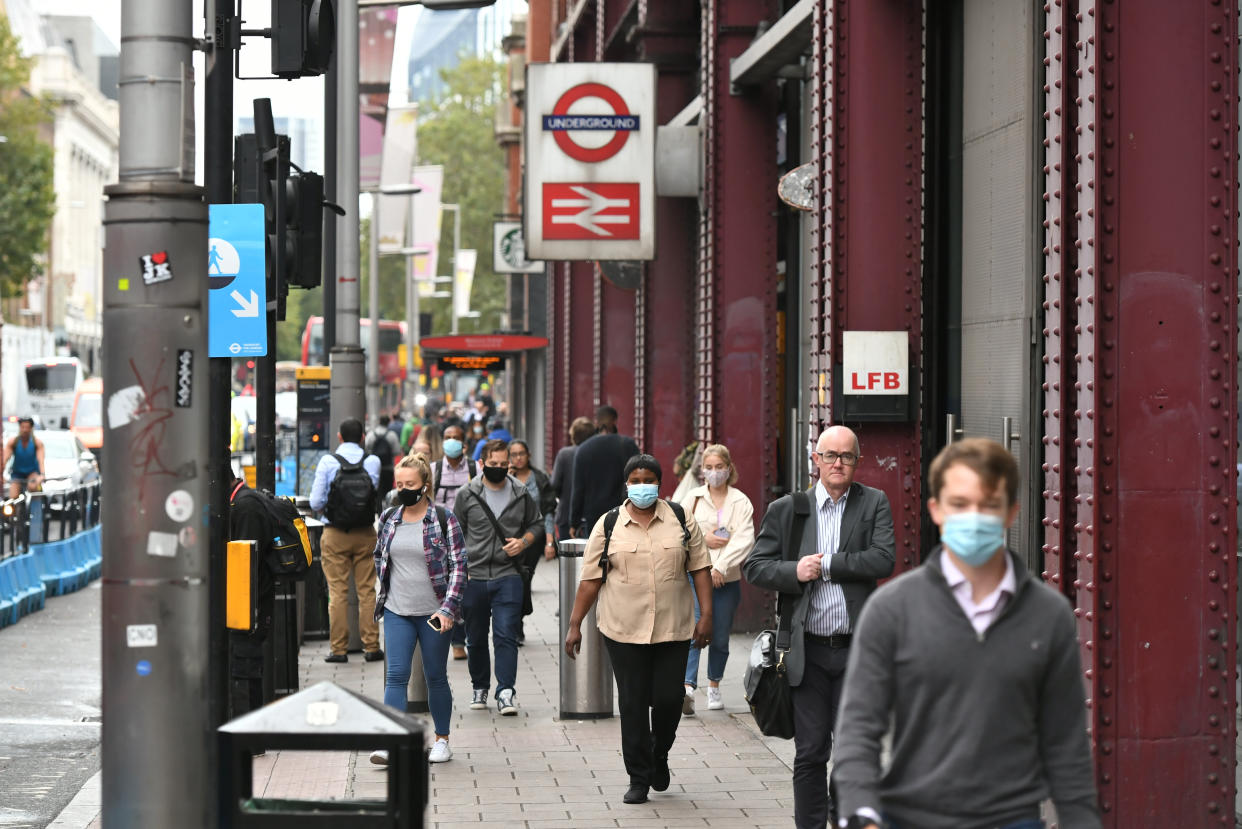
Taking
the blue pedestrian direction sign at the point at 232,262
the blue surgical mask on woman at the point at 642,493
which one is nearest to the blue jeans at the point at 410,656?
the blue surgical mask on woman at the point at 642,493

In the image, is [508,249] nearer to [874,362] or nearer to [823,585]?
[874,362]

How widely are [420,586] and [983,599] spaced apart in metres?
6.39

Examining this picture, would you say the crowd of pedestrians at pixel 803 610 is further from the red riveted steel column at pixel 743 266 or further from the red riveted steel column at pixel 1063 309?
the red riveted steel column at pixel 743 266

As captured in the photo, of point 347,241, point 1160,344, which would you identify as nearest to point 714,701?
point 1160,344

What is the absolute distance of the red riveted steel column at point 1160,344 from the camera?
6.94 m

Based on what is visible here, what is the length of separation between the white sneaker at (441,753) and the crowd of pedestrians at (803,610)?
16mm

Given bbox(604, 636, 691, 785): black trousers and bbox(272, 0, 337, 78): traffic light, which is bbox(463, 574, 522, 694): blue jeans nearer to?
bbox(604, 636, 691, 785): black trousers

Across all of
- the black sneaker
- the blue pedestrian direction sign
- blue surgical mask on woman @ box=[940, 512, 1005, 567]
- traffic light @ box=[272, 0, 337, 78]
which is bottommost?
the black sneaker

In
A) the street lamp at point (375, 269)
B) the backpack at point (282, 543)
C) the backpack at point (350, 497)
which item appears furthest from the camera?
the street lamp at point (375, 269)

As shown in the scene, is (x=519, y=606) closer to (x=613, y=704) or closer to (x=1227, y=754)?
(x=613, y=704)

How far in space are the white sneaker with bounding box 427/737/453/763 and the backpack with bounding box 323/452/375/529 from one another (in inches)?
163

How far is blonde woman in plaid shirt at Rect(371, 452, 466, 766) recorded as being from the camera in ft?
33.2

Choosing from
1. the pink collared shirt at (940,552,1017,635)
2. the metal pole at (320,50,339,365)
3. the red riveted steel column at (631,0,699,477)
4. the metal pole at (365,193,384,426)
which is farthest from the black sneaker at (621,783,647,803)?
the metal pole at (365,193,384,426)

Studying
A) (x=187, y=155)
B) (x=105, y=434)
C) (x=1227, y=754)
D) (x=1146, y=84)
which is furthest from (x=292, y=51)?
(x=1227, y=754)
